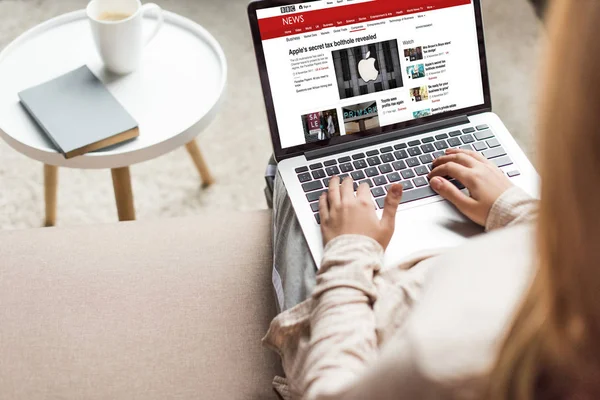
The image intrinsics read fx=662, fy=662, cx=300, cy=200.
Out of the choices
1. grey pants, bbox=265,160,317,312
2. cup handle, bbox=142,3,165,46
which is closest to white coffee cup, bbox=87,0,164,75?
cup handle, bbox=142,3,165,46

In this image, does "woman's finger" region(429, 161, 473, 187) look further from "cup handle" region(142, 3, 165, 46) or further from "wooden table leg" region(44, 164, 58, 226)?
"wooden table leg" region(44, 164, 58, 226)

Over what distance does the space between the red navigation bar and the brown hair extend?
0.58 meters

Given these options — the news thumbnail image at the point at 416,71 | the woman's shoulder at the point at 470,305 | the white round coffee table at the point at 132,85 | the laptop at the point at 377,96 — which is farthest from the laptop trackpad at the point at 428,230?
the white round coffee table at the point at 132,85

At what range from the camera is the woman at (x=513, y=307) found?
1.25ft

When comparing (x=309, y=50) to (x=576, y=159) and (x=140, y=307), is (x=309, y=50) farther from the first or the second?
(x=576, y=159)

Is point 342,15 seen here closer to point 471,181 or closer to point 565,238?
point 471,181

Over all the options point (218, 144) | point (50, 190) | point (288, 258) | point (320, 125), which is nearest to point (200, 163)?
point (218, 144)

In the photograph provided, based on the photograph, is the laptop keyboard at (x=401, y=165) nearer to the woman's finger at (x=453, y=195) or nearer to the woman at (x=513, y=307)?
the woman's finger at (x=453, y=195)

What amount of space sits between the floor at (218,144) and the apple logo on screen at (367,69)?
689 mm

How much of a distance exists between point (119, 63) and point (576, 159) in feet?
3.24

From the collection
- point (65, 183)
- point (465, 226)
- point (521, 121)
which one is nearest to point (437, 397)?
point (465, 226)

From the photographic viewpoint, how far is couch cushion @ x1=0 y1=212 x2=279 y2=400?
2.78ft

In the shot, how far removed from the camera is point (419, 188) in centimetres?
94

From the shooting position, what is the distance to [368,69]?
0.99 m
